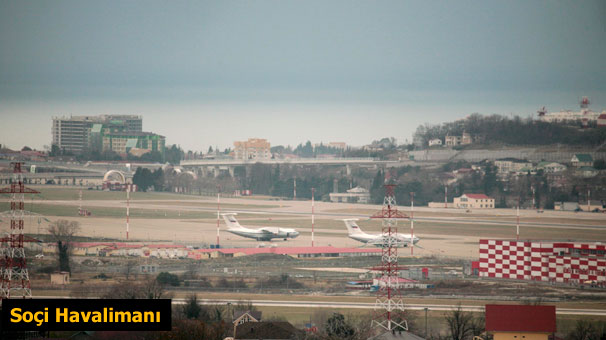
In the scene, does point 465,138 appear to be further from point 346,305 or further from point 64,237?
point 346,305

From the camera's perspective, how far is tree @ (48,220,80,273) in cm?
3170

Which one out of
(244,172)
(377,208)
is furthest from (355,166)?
(377,208)

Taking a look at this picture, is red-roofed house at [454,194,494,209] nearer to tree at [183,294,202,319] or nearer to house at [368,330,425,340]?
A: tree at [183,294,202,319]

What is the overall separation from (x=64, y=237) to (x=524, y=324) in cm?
2334

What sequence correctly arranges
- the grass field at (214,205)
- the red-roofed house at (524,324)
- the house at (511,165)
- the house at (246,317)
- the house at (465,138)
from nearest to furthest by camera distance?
the red-roofed house at (524,324), the house at (246,317), the grass field at (214,205), the house at (511,165), the house at (465,138)

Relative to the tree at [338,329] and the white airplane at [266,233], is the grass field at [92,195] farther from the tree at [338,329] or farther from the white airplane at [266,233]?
the tree at [338,329]

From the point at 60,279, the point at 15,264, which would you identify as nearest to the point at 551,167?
the point at 60,279

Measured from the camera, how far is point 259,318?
2142 centimetres

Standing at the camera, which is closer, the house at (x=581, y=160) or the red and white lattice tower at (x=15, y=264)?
the red and white lattice tower at (x=15, y=264)

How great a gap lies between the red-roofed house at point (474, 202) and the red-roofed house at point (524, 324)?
40052mm

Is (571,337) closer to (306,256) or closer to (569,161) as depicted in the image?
(306,256)

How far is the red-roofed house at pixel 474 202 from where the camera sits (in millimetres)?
59406

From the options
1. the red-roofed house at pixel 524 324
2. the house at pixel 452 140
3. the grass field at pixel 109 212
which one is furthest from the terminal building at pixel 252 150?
the red-roofed house at pixel 524 324

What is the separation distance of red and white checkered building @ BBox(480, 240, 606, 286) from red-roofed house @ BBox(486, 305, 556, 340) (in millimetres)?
11037
